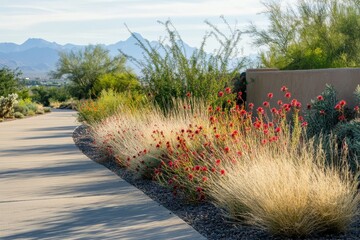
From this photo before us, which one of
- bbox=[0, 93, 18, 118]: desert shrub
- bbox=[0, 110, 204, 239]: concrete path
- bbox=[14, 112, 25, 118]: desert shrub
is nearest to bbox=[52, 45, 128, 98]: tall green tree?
bbox=[14, 112, 25, 118]: desert shrub

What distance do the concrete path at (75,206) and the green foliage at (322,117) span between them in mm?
3718

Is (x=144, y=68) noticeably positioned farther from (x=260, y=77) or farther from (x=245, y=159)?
(x=245, y=159)

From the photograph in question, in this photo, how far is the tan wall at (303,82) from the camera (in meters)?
15.2

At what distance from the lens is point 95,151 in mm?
18266

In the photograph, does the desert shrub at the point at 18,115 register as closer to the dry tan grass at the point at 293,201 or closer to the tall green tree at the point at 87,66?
the tall green tree at the point at 87,66

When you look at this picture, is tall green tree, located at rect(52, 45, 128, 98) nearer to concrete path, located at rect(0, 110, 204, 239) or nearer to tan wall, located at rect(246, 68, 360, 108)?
tan wall, located at rect(246, 68, 360, 108)

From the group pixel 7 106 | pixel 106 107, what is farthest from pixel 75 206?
pixel 7 106

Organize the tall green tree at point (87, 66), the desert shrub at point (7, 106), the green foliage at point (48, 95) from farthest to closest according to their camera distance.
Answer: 1. the green foliage at point (48, 95)
2. the tall green tree at point (87, 66)
3. the desert shrub at point (7, 106)

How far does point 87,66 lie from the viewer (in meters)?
73.0

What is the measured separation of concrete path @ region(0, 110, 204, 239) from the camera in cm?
831

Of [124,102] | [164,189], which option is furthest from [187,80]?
[164,189]

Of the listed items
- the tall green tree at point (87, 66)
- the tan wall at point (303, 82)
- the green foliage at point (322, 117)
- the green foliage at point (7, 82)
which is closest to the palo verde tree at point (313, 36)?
the tan wall at point (303, 82)

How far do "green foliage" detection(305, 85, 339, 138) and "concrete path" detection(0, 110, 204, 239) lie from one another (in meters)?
3.72

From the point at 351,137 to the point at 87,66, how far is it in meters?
63.1
